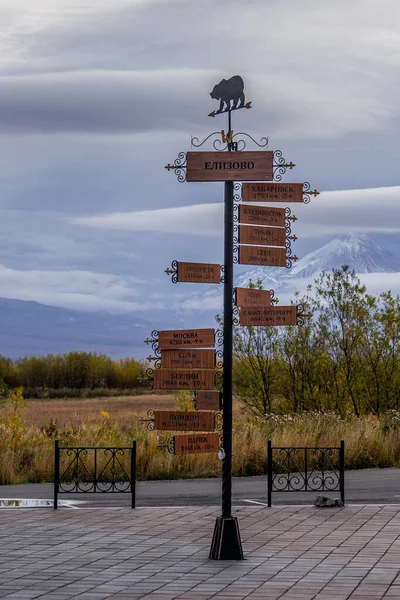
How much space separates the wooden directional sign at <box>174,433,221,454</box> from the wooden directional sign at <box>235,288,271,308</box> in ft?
5.11

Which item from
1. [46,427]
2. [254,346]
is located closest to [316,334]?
[254,346]

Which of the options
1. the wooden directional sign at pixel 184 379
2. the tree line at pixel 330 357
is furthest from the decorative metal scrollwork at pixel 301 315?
the tree line at pixel 330 357

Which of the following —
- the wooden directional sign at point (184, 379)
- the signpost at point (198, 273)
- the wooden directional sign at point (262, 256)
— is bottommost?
the wooden directional sign at point (184, 379)

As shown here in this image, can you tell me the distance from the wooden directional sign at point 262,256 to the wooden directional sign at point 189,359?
1183 mm

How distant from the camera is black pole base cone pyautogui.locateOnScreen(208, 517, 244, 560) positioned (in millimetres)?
11192

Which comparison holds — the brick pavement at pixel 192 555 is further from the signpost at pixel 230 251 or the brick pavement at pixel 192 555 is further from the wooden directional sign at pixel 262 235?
the wooden directional sign at pixel 262 235

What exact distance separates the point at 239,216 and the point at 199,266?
0.74 metres

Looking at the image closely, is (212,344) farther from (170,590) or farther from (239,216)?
(170,590)

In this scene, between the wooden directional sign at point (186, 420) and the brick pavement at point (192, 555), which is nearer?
the brick pavement at point (192, 555)

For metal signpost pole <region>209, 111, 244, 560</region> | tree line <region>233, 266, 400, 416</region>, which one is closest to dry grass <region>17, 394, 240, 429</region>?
tree line <region>233, 266, 400, 416</region>

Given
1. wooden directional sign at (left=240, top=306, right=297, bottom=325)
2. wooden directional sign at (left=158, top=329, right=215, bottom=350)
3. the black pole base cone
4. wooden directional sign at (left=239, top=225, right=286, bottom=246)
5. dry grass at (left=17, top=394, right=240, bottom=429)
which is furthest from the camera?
dry grass at (left=17, top=394, right=240, bottom=429)

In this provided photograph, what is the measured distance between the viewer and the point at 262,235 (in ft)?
40.4

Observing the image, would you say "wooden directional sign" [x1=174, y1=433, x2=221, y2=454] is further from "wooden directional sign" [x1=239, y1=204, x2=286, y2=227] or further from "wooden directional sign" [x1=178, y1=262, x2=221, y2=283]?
"wooden directional sign" [x1=239, y1=204, x2=286, y2=227]

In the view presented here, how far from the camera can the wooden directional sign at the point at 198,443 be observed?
482 inches
